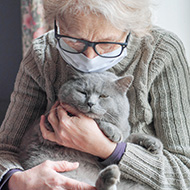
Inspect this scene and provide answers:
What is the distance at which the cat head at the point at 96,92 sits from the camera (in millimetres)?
1091

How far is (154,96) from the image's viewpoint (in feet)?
4.07

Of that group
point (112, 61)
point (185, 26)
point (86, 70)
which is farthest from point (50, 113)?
point (185, 26)

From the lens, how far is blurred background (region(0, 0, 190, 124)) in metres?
1.71

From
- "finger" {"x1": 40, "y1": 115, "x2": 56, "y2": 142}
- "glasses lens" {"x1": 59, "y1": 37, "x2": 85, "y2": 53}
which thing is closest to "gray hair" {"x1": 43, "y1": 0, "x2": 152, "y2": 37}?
"glasses lens" {"x1": 59, "y1": 37, "x2": 85, "y2": 53}

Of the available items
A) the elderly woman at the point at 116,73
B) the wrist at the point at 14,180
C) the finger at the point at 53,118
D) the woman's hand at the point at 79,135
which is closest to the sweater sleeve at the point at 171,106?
the elderly woman at the point at 116,73

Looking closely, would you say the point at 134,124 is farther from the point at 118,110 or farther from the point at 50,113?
the point at 50,113

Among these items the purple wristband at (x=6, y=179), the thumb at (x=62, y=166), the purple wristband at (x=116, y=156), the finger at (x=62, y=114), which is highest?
the finger at (x=62, y=114)

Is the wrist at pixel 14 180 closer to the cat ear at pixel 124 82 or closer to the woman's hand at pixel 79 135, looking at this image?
the woman's hand at pixel 79 135

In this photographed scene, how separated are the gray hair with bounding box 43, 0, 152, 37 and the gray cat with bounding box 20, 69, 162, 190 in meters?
0.22

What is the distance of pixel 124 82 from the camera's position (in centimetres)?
112

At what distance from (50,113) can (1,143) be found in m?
0.35

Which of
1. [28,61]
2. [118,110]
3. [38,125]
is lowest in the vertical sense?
[38,125]

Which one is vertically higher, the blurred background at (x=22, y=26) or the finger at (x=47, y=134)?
the blurred background at (x=22, y=26)

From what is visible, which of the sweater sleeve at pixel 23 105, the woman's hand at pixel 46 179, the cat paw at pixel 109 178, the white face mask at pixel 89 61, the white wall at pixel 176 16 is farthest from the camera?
the white wall at pixel 176 16
